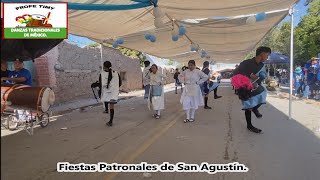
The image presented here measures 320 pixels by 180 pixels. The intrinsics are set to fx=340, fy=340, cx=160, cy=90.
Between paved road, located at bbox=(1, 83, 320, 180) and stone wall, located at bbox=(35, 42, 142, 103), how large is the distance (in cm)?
537

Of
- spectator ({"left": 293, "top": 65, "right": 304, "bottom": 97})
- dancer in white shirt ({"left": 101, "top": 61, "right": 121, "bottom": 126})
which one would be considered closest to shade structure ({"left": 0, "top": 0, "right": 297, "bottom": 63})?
dancer in white shirt ({"left": 101, "top": 61, "right": 121, "bottom": 126})

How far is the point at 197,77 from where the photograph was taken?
375 inches

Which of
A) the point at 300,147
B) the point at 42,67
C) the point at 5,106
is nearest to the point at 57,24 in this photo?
the point at 5,106

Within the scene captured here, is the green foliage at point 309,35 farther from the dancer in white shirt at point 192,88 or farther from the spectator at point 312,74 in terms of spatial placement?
the dancer in white shirt at point 192,88

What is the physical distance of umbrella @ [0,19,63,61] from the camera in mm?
2994

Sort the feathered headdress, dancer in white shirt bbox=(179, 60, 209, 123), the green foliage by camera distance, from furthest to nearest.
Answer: the green foliage < dancer in white shirt bbox=(179, 60, 209, 123) < the feathered headdress

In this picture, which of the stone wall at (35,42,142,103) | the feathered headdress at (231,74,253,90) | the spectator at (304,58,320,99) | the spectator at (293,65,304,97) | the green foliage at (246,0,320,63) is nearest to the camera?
the feathered headdress at (231,74,253,90)

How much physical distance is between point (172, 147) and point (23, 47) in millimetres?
3536

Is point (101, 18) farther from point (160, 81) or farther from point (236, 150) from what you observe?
point (236, 150)

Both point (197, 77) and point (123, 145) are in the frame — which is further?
point (197, 77)

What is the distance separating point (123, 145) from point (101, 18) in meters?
5.58

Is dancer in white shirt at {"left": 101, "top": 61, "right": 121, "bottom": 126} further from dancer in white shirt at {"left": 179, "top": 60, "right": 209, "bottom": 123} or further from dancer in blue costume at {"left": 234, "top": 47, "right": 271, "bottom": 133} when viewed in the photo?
dancer in blue costume at {"left": 234, "top": 47, "right": 271, "bottom": 133}

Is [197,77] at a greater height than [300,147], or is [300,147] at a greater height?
[197,77]

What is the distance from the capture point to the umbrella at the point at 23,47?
9.82ft
